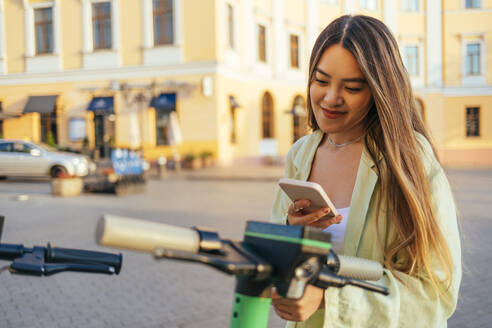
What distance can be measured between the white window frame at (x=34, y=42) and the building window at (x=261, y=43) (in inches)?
403

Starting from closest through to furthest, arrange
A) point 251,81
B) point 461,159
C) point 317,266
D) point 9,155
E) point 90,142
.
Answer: point 317,266, point 9,155, point 90,142, point 251,81, point 461,159

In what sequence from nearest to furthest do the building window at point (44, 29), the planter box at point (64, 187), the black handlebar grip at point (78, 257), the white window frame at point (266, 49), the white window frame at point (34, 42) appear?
the black handlebar grip at point (78, 257)
the planter box at point (64, 187)
the white window frame at point (34, 42)
the building window at point (44, 29)
the white window frame at point (266, 49)

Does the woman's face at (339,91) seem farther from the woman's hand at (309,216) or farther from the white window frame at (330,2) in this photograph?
the white window frame at (330,2)

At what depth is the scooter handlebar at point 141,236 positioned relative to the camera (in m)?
0.79

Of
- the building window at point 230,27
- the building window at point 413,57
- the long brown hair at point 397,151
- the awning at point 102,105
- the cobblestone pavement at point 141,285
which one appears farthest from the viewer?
the building window at point 413,57

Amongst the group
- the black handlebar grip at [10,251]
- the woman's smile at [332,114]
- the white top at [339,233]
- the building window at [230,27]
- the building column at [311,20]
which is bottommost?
the white top at [339,233]

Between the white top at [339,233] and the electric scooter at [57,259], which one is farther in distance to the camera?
the white top at [339,233]

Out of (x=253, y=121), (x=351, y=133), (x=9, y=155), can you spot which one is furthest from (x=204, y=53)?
(x=351, y=133)

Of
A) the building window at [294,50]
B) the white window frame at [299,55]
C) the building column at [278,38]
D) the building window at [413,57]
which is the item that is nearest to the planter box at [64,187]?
the building column at [278,38]

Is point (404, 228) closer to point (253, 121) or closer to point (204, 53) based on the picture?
point (204, 53)

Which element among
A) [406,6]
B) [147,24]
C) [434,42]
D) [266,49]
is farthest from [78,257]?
[434,42]

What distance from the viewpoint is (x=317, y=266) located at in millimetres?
953

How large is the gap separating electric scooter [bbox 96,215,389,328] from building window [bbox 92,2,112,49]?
22.5 metres

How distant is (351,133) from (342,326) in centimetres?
70
